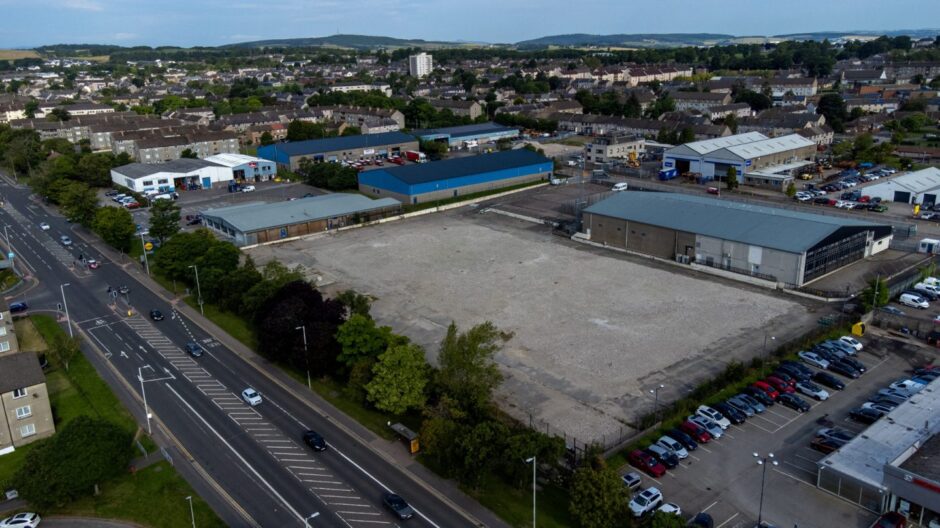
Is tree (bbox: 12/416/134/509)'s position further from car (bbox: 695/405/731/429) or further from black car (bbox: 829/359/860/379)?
black car (bbox: 829/359/860/379)

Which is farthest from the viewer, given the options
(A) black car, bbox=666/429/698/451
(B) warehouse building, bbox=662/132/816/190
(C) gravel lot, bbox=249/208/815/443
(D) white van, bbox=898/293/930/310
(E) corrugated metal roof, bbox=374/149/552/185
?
(B) warehouse building, bbox=662/132/816/190

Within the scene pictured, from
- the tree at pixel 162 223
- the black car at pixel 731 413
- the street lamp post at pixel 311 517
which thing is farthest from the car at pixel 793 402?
the tree at pixel 162 223

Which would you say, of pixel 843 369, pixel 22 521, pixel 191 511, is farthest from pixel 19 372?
pixel 843 369

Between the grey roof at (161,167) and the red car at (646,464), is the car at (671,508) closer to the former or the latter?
the red car at (646,464)

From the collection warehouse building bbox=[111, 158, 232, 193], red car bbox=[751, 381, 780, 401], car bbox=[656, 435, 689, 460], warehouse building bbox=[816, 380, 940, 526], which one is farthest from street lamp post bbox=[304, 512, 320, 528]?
warehouse building bbox=[111, 158, 232, 193]

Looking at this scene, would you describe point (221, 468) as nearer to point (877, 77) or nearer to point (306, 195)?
point (306, 195)

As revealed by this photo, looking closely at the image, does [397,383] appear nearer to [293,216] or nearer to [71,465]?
[71,465]
